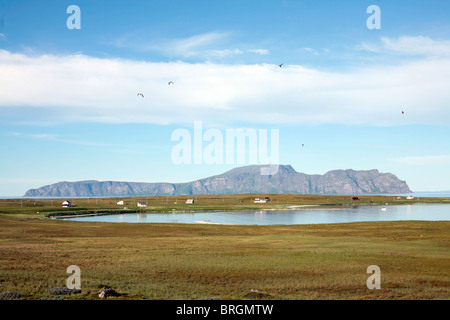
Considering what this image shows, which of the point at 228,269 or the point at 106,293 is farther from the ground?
the point at 106,293

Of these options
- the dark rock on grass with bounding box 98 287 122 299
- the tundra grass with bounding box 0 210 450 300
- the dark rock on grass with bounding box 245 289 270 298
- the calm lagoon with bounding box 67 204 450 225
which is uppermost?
the dark rock on grass with bounding box 98 287 122 299

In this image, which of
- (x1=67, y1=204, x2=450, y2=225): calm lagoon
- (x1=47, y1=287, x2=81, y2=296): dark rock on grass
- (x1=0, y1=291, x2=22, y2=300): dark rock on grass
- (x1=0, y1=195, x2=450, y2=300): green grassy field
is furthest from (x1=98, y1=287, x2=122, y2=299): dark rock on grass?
(x1=67, y1=204, x2=450, y2=225): calm lagoon

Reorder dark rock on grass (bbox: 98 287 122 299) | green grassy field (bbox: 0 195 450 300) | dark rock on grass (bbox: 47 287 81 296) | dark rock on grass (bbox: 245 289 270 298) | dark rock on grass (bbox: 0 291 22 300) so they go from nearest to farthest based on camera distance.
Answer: dark rock on grass (bbox: 0 291 22 300)
dark rock on grass (bbox: 98 287 122 299)
dark rock on grass (bbox: 245 289 270 298)
dark rock on grass (bbox: 47 287 81 296)
green grassy field (bbox: 0 195 450 300)

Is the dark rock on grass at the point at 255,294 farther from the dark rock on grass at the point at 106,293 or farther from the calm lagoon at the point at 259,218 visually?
the calm lagoon at the point at 259,218

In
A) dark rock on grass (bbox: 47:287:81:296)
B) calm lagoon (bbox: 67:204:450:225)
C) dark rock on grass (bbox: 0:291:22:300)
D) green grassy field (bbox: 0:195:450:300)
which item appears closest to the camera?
dark rock on grass (bbox: 0:291:22:300)

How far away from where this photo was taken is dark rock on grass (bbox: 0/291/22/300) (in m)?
23.7

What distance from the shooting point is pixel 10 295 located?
79.3ft

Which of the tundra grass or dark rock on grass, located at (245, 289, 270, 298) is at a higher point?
dark rock on grass, located at (245, 289, 270, 298)

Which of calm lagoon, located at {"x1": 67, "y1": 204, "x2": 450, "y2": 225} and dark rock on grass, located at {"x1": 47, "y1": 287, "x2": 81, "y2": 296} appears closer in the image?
dark rock on grass, located at {"x1": 47, "y1": 287, "x2": 81, "y2": 296}

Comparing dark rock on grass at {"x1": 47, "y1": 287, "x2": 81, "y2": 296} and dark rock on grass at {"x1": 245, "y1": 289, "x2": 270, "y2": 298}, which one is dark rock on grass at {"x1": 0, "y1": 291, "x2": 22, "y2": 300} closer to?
dark rock on grass at {"x1": 47, "y1": 287, "x2": 81, "y2": 296}

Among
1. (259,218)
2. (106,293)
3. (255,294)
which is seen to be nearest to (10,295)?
(106,293)

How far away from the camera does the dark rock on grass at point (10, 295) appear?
77.7ft

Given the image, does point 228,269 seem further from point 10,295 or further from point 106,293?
point 10,295
